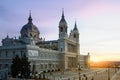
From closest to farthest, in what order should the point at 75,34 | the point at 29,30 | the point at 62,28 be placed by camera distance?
the point at 29,30 → the point at 62,28 → the point at 75,34

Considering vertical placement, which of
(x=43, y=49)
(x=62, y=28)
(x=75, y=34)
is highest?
(x=62, y=28)

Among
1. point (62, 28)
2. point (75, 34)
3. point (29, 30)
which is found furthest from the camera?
point (75, 34)

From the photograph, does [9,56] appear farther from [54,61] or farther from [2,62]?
[54,61]

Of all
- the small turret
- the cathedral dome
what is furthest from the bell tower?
the small turret

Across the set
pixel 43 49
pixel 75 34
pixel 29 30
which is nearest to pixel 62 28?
pixel 29 30

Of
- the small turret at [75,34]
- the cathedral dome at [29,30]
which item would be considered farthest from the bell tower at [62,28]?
the small turret at [75,34]

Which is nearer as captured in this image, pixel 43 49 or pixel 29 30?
pixel 43 49

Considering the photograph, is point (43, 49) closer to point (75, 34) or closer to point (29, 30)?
point (29, 30)

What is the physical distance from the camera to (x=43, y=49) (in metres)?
80.2

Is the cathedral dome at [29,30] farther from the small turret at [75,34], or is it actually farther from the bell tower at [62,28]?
the small turret at [75,34]

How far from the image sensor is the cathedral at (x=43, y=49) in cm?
7094

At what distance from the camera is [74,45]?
376 feet

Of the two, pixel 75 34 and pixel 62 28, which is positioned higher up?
pixel 62 28

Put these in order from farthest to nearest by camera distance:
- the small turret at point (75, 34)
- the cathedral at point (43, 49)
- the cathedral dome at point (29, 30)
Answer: the small turret at point (75, 34) < the cathedral dome at point (29, 30) < the cathedral at point (43, 49)
